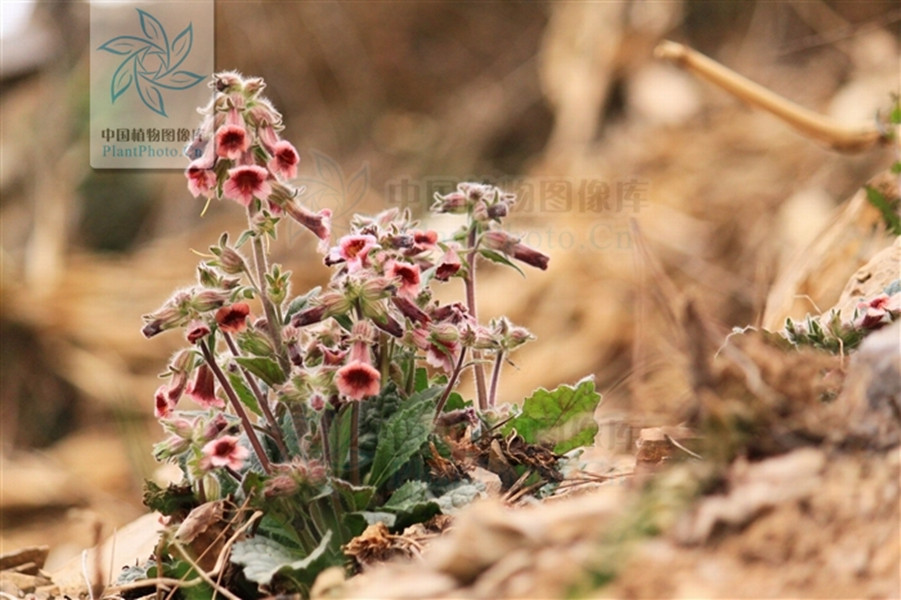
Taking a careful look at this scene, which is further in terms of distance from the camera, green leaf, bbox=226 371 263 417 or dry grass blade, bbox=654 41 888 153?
dry grass blade, bbox=654 41 888 153

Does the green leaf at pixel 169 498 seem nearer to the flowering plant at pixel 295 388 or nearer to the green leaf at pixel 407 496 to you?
the flowering plant at pixel 295 388

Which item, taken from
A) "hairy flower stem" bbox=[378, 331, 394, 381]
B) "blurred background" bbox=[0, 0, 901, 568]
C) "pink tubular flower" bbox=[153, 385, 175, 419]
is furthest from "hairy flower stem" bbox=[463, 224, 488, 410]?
"blurred background" bbox=[0, 0, 901, 568]

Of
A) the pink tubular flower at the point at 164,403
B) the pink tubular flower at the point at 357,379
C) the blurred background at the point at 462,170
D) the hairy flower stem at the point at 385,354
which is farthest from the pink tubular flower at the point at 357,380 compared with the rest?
the blurred background at the point at 462,170

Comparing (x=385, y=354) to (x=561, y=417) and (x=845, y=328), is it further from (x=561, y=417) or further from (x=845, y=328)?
(x=845, y=328)

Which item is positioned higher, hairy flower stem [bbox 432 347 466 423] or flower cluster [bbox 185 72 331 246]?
flower cluster [bbox 185 72 331 246]

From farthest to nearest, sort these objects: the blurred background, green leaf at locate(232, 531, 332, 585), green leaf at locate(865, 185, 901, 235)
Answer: the blurred background
green leaf at locate(865, 185, 901, 235)
green leaf at locate(232, 531, 332, 585)

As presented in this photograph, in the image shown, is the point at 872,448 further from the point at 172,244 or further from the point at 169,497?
the point at 172,244

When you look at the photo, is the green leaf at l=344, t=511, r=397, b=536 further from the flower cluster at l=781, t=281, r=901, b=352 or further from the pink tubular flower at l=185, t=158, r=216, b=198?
the flower cluster at l=781, t=281, r=901, b=352
